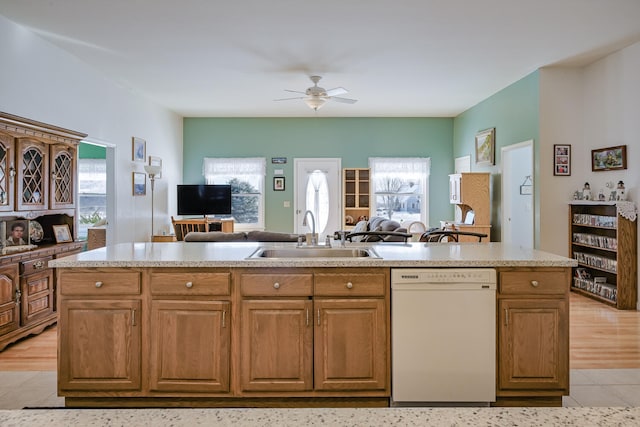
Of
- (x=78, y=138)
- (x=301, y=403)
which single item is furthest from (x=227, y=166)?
(x=301, y=403)

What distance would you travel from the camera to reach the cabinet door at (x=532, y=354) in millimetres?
2424

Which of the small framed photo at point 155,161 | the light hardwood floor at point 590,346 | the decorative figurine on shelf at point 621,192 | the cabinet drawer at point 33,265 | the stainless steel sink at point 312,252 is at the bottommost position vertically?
the light hardwood floor at point 590,346

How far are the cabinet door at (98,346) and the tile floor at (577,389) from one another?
0.37m

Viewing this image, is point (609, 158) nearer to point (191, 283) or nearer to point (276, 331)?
point (276, 331)

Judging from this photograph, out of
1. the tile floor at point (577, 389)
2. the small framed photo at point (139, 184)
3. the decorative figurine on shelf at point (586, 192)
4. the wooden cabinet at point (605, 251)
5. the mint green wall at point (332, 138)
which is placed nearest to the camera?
the tile floor at point (577, 389)

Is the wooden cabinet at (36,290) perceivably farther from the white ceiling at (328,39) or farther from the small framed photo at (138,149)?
the small framed photo at (138,149)

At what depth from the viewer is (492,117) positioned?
7.05 meters

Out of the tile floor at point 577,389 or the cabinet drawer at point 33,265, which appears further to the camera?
the cabinet drawer at point 33,265

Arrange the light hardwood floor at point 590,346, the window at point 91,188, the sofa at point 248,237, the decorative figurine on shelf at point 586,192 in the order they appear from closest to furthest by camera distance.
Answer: the light hardwood floor at point 590,346
the sofa at point 248,237
the decorative figurine on shelf at point 586,192
the window at point 91,188

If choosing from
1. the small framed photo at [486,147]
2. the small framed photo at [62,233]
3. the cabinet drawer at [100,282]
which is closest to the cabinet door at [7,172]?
the small framed photo at [62,233]

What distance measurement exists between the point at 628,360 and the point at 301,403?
2.67 meters

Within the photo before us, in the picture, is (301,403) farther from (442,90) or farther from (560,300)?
(442,90)

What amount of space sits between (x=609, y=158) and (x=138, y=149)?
21.2 ft

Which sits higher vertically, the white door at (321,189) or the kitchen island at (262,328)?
the white door at (321,189)
